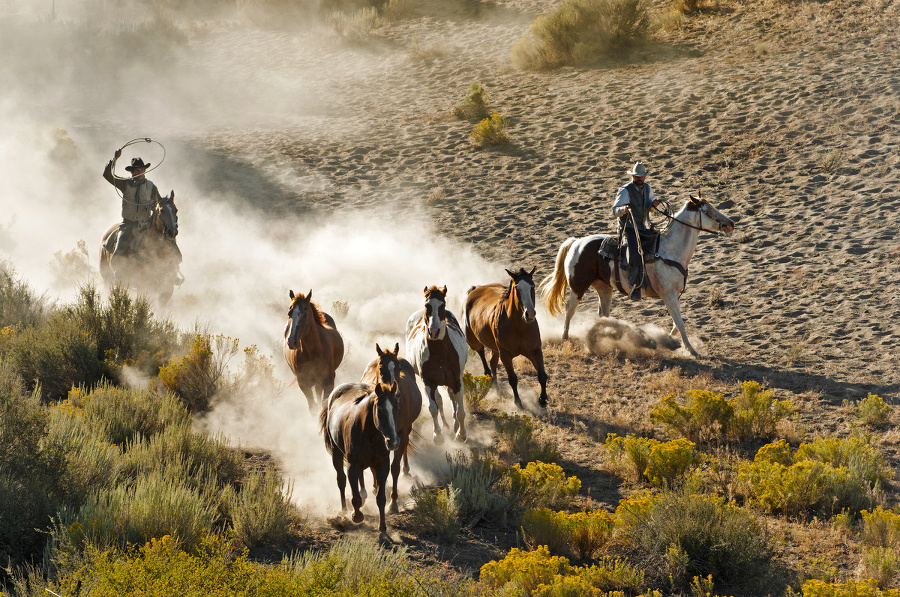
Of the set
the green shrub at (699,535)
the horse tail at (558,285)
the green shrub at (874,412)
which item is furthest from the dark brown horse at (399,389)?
the horse tail at (558,285)

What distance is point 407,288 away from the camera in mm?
15148

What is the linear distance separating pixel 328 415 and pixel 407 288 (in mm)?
8234

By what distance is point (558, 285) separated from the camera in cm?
1240

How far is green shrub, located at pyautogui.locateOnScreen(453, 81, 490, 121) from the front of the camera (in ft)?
71.5

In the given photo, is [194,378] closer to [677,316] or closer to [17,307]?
[17,307]

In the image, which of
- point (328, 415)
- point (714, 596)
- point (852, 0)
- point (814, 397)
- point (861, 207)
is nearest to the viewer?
point (714, 596)

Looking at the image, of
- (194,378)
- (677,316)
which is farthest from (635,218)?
(194,378)

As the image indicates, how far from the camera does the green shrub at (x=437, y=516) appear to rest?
6547mm

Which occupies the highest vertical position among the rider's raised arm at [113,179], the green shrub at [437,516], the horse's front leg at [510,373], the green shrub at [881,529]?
the rider's raised arm at [113,179]

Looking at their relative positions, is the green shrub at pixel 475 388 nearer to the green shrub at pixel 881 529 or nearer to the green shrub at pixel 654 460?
the green shrub at pixel 654 460

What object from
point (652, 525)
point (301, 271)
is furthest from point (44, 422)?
point (301, 271)

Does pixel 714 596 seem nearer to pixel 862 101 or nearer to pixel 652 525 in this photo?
pixel 652 525

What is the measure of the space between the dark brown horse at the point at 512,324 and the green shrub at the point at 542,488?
6.89ft

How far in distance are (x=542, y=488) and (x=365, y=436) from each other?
1.94m
